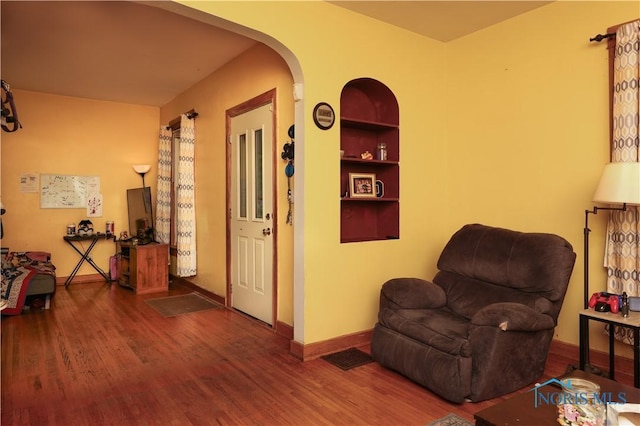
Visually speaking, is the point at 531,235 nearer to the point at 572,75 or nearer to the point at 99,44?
the point at 572,75

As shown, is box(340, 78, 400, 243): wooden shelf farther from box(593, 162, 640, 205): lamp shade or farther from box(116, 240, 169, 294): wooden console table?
box(116, 240, 169, 294): wooden console table

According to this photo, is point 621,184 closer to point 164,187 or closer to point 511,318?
point 511,318

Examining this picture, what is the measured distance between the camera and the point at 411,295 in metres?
3.00

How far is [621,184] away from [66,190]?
6.64m

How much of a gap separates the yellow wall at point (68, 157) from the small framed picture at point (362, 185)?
14.2 ft

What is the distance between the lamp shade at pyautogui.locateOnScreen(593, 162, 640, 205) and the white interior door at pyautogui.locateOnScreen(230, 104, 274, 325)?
261cm

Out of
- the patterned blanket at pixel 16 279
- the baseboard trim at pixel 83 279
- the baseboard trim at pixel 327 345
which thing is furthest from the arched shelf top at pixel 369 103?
the baseboard trim at pixel 83 279

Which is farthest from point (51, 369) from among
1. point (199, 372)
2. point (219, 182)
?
point (219, 182)

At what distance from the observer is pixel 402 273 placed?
3.80 metres

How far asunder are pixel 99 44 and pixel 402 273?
12.2 ft

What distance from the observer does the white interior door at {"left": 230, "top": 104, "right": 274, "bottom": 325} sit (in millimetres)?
3975

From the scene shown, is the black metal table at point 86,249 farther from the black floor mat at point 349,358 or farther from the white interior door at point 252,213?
the black floor mat at point 349,358

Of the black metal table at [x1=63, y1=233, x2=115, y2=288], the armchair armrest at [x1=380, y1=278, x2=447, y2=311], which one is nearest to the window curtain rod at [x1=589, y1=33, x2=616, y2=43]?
the armchair armrest at [x1=380, y1=278, x2=447, y2=311]

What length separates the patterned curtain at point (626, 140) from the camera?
108 inches
